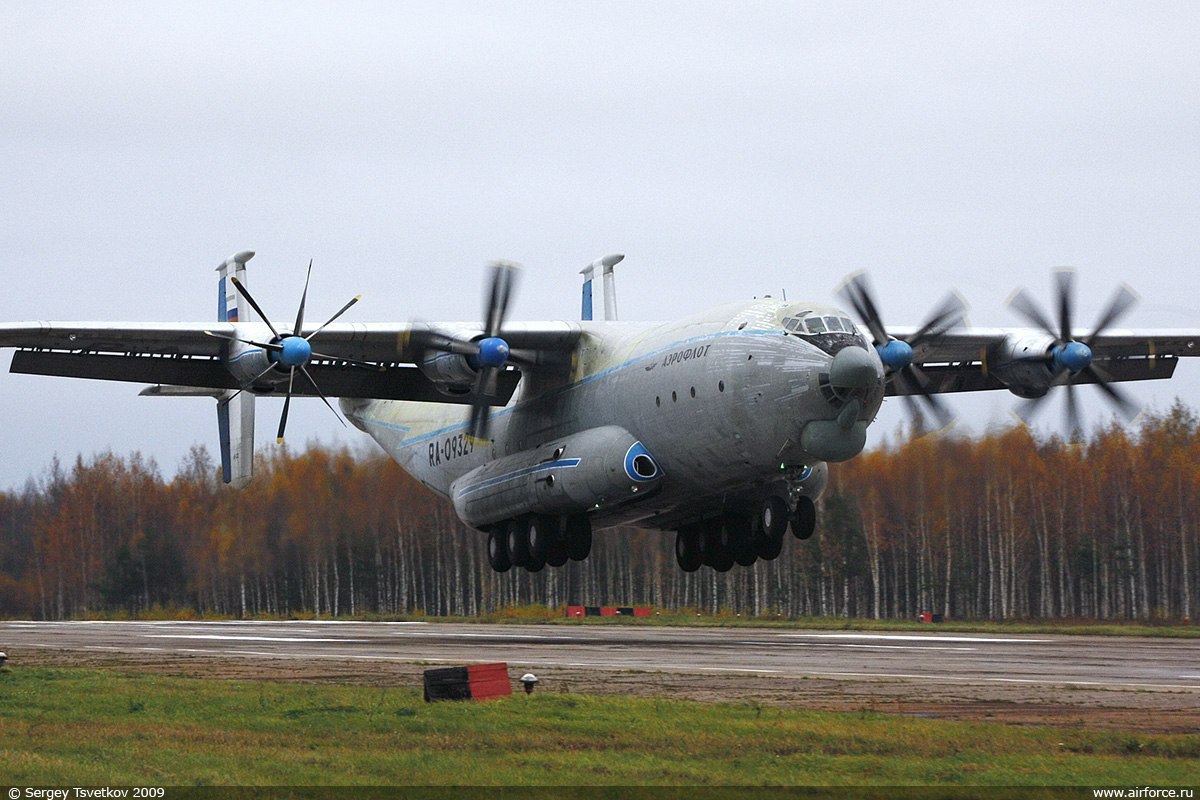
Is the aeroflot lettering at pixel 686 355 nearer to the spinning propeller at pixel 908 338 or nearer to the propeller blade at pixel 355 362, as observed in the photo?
the spinning propeller at pixel 908 338

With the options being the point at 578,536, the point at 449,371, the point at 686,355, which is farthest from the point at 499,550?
the point at 686,355

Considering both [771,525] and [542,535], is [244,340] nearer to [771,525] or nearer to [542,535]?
[542,535]

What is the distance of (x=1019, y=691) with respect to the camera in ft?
60.9

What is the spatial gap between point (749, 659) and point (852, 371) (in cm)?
556

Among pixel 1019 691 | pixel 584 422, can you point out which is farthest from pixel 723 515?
pixel 1019 691

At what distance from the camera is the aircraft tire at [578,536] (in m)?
31.8

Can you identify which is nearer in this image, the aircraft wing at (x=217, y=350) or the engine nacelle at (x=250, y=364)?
the engine nacelle at (x=250, y=364)

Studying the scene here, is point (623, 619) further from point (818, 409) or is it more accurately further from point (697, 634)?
point (818, 409)

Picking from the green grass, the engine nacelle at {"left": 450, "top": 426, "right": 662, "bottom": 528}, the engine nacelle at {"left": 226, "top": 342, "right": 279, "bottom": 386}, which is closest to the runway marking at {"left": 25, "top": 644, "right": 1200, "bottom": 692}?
the green grass

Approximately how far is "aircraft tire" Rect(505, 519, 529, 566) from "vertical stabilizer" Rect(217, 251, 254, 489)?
21.7 ft

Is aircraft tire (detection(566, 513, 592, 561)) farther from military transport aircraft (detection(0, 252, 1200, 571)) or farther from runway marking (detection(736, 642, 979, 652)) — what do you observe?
runway marking (detection(736, 642, 979, 652))

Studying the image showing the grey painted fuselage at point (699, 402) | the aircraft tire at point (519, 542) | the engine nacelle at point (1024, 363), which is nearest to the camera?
the grey painted fuselage at point (699, 402)

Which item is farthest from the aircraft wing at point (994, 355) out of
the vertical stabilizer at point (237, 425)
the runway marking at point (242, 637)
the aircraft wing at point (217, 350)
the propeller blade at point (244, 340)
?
the vertical stabilizer at point (237, 425)

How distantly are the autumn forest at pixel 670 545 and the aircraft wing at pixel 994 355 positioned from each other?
486 centimetres
